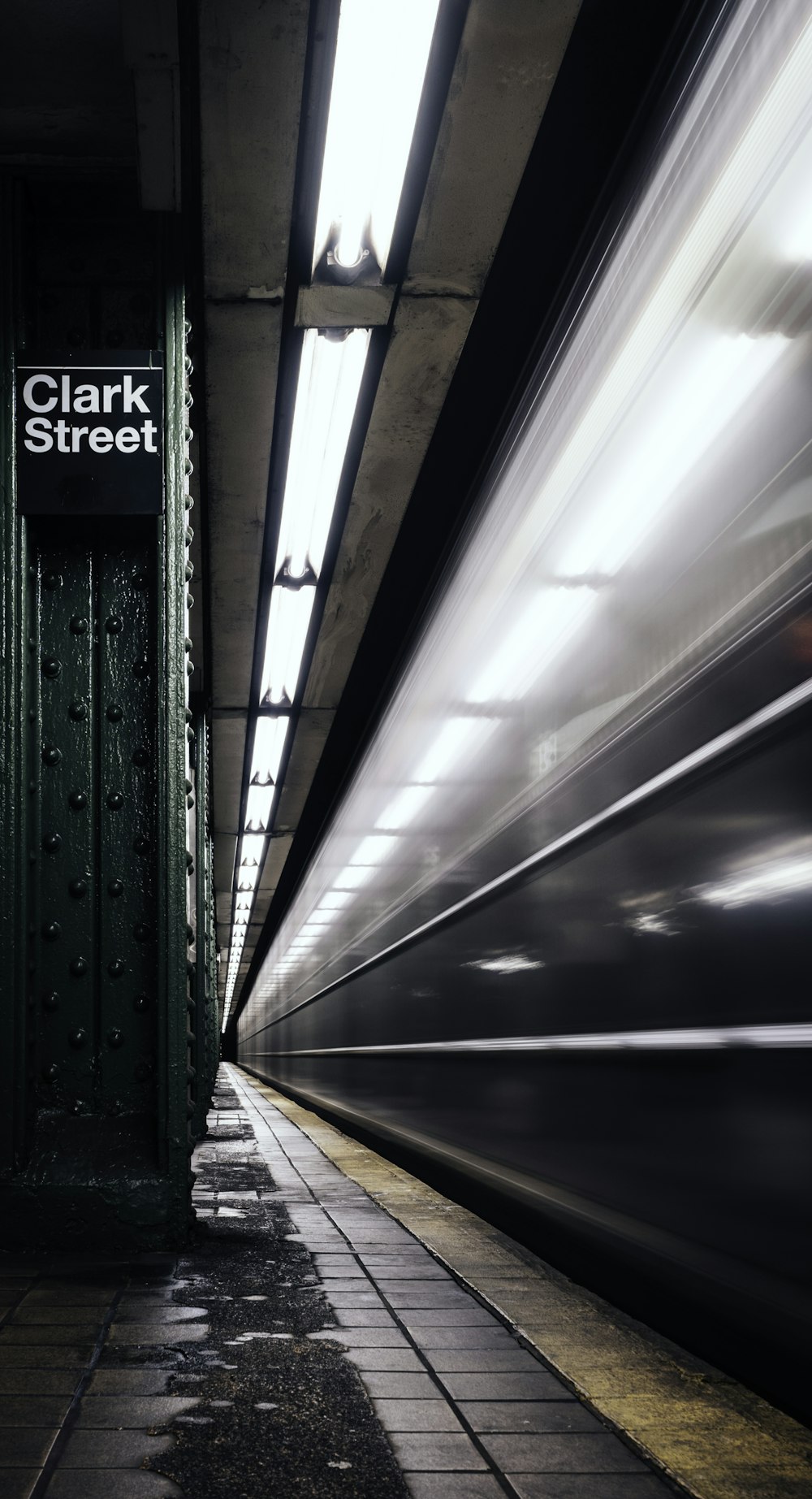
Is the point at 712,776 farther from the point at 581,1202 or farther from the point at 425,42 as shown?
the point at 425,42

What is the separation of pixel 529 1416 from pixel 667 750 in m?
1.32

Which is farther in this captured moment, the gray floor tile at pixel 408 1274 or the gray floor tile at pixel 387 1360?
the gray floor tile at pixel 408 1274

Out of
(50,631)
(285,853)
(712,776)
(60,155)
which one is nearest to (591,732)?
(712,776)

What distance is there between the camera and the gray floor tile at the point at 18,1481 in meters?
1.48

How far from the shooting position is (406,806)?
5.66 meters

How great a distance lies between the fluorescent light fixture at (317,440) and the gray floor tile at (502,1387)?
11.3 ft

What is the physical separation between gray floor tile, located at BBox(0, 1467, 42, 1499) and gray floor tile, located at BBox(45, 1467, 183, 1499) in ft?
0.08

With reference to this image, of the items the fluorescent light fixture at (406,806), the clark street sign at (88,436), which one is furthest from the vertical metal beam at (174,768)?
the fluorescent light fixture at (406,806)

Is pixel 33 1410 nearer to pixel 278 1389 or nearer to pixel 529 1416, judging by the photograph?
pixel 278 1389

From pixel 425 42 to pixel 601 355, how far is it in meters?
0.95

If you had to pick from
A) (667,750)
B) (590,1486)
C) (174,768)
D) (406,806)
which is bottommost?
(590,1486)

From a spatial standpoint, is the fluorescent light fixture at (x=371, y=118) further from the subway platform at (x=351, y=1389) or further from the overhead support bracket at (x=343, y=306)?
the subway platform at (x=351, y=1389)

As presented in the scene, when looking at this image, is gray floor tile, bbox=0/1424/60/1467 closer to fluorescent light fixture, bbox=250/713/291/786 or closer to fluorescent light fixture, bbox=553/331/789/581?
fluorescent light fixture, bbox=553/331/789/581

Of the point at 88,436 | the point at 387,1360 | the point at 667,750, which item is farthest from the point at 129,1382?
the point at 88,436
